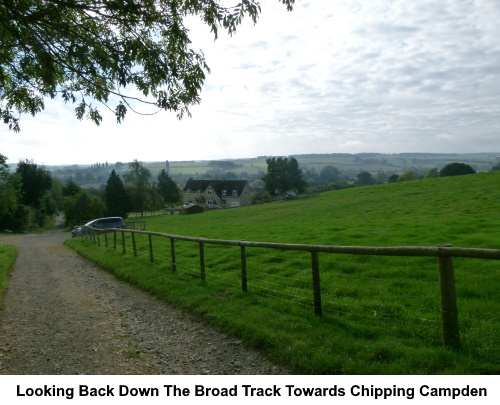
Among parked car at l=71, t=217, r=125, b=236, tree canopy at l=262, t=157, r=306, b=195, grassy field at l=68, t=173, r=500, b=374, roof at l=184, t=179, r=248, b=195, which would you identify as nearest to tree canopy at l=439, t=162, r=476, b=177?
tree canopy at l=262, t=157, r=306, b=195

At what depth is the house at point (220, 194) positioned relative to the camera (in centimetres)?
10319

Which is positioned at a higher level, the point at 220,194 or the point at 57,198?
the point at 57,198

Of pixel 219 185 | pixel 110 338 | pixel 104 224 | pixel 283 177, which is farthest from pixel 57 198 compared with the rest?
pixel 110 338

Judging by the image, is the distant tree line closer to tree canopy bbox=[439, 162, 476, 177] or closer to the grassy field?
the grassy field

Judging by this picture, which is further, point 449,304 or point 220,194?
point 220,194

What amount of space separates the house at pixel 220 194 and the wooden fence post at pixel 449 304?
96.7 m

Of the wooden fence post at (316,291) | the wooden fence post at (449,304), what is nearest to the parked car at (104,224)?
the wooden fence post at (316,291)

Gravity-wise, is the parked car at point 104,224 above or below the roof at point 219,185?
below

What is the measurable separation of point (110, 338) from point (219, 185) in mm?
101158

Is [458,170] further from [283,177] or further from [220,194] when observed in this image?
[220,194]

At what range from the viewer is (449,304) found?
4840 millimetres

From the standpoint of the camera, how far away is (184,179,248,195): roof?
105 m

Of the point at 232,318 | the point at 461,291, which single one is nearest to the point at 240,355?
the point at 232,318

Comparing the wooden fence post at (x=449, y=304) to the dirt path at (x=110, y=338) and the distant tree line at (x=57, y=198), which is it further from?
the distant tree line at (x=57, y=198)
